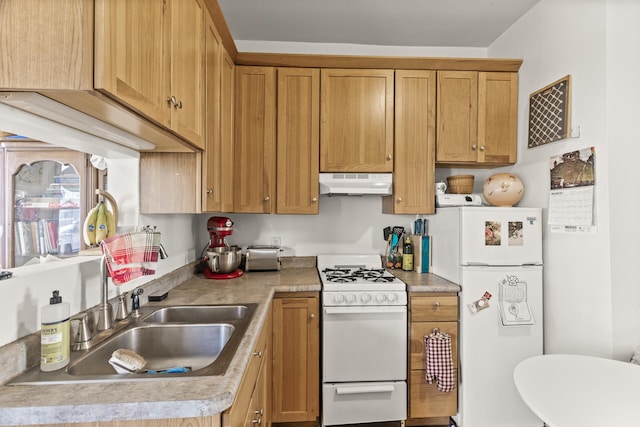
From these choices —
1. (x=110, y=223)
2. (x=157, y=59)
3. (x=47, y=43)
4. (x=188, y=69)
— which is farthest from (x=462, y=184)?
(x=47, y=43)

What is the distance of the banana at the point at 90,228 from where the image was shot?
123 cm

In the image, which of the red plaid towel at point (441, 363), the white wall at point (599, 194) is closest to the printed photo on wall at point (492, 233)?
the white wall at point (599, 194)

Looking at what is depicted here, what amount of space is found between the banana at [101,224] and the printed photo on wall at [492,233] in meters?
2.04

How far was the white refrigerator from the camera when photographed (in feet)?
6.22

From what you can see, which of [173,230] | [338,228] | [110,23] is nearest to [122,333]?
[173,230]

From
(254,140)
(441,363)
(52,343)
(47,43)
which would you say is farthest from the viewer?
(254,140)

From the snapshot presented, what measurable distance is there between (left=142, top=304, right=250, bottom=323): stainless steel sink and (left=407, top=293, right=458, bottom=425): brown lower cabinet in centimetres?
111

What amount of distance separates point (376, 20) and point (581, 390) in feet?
8.11

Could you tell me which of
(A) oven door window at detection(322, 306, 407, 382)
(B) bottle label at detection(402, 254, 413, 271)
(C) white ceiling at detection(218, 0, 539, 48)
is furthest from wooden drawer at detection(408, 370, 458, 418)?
(C) white ceiling at detection(218, 0, 539, 48)

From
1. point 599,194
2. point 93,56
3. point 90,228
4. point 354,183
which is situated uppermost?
point 93,56

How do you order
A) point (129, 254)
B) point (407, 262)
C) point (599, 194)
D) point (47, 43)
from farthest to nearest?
point (407, 262), point (599, 194), point (129, 254), point (47, 43)

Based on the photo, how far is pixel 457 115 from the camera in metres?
2.29

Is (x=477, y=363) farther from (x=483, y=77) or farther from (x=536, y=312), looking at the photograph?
(x=483, y=77)

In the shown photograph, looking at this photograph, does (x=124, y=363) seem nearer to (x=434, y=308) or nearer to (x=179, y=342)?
(x=179, y=342)
